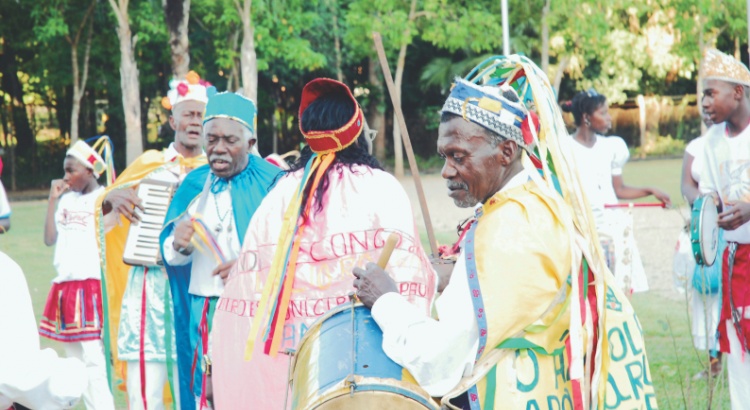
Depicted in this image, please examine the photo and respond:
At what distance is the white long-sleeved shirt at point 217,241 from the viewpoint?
5.52 meters

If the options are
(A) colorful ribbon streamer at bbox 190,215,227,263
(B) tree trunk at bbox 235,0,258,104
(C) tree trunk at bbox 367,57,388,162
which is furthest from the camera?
(C) tree trunk at bbox 367,57,388,162

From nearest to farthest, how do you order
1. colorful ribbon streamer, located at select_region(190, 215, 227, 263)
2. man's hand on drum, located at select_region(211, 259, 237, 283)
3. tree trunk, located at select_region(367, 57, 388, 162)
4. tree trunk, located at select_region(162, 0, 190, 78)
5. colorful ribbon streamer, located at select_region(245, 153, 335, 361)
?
colorful ribbon streamer, located at select_region(245, 153, 335, 361), man's hand on drum, located at select_region(211, 259, 237, 283), colorful ribbon streamer, located at select_region(190, 215, 227, 263), tree trunk, located at select_region(162, 0, 190, 78), tree trunk, located at select_region(367, 57, 388, 162)

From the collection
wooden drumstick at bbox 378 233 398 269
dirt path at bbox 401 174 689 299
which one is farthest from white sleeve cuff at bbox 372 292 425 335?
dirt path at bbox 401 174 689 299

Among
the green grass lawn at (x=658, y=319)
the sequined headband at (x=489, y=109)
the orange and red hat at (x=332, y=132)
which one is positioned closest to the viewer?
the sequined headband at (x=489, y=109)

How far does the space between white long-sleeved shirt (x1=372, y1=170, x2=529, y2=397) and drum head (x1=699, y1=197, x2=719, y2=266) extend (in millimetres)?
3021

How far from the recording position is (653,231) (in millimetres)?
16609

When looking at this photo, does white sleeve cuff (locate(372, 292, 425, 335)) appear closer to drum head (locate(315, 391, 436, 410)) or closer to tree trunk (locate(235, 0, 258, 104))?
drum head (locate(315, 391, 436, 410))

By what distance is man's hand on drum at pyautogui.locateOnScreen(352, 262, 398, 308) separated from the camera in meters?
3.32

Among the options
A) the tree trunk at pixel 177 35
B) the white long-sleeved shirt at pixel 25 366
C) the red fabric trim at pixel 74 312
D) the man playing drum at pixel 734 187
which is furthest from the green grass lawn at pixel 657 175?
the white long-sleeved shirt at pixel 25 366

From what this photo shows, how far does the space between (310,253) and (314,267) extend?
6 centimetres

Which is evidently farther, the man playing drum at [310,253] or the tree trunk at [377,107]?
the tree trunk at [377,107]

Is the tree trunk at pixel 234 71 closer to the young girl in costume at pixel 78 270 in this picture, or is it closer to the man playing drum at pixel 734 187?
the young girl in costume at pixel 78 270

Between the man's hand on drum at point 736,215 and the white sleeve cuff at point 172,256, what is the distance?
118 inches

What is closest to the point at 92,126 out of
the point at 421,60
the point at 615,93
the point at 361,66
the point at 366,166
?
the point at 361,66
